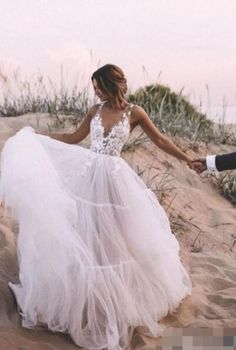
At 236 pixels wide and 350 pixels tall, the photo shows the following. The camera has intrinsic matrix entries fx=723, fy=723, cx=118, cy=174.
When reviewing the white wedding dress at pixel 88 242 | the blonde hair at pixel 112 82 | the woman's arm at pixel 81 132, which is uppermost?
the blonde hair at pixel 112 82

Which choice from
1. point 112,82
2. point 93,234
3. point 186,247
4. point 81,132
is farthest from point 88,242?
point 186,247

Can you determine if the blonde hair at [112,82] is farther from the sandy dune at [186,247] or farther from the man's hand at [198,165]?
the sandy dune at [186,247]

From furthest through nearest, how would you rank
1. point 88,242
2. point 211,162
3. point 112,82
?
point 211,162 < point 112,82 < point 88,242

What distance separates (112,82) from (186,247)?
240 cm

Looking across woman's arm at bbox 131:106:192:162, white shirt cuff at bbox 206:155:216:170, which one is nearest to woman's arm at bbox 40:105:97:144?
woman's arm at bbox 131:106:192:162

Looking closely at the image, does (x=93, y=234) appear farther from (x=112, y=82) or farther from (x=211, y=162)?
(x=211, y=162)

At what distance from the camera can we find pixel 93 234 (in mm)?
4738

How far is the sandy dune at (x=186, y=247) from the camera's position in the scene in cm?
472

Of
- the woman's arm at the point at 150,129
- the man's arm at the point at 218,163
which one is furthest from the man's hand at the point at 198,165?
the woman's arm at the point at 150,129

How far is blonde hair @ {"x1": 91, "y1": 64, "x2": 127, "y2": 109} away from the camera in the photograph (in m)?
4.95

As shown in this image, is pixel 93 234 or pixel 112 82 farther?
pixel 112 82

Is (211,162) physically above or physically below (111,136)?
below

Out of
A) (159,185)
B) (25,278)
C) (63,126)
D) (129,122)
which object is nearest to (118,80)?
(129,122)

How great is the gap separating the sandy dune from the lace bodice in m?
1.16
